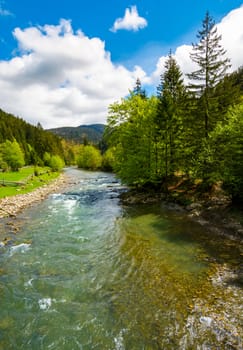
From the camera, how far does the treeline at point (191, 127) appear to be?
51.7 feet

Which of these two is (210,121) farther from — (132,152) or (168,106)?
(132,152)

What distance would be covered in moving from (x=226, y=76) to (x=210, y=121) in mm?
4469

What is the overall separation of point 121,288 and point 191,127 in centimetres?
1748

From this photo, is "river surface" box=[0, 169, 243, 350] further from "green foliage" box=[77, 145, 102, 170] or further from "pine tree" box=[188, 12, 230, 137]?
"green foliage" box=[77, 145, 102, 170]

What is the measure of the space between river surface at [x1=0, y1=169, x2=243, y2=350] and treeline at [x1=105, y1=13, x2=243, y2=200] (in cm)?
622

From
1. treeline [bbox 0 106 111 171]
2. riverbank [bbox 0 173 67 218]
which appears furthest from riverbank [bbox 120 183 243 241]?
treeline [bbox 0 106 111 171]

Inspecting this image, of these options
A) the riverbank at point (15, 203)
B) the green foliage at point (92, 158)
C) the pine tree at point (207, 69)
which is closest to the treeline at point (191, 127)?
the pine tree at point (207, 69)

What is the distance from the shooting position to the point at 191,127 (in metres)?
20.8

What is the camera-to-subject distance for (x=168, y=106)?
845 inches

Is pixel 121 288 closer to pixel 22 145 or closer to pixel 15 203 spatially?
pixel 15 203

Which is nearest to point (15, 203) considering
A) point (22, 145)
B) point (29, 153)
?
point (29, 153)

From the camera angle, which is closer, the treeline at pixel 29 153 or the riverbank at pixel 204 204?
the riverbank at pixel 204 204

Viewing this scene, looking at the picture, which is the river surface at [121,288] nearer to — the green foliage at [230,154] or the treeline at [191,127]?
the green foliage at [230,154]

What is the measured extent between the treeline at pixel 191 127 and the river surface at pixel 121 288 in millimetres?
6225
